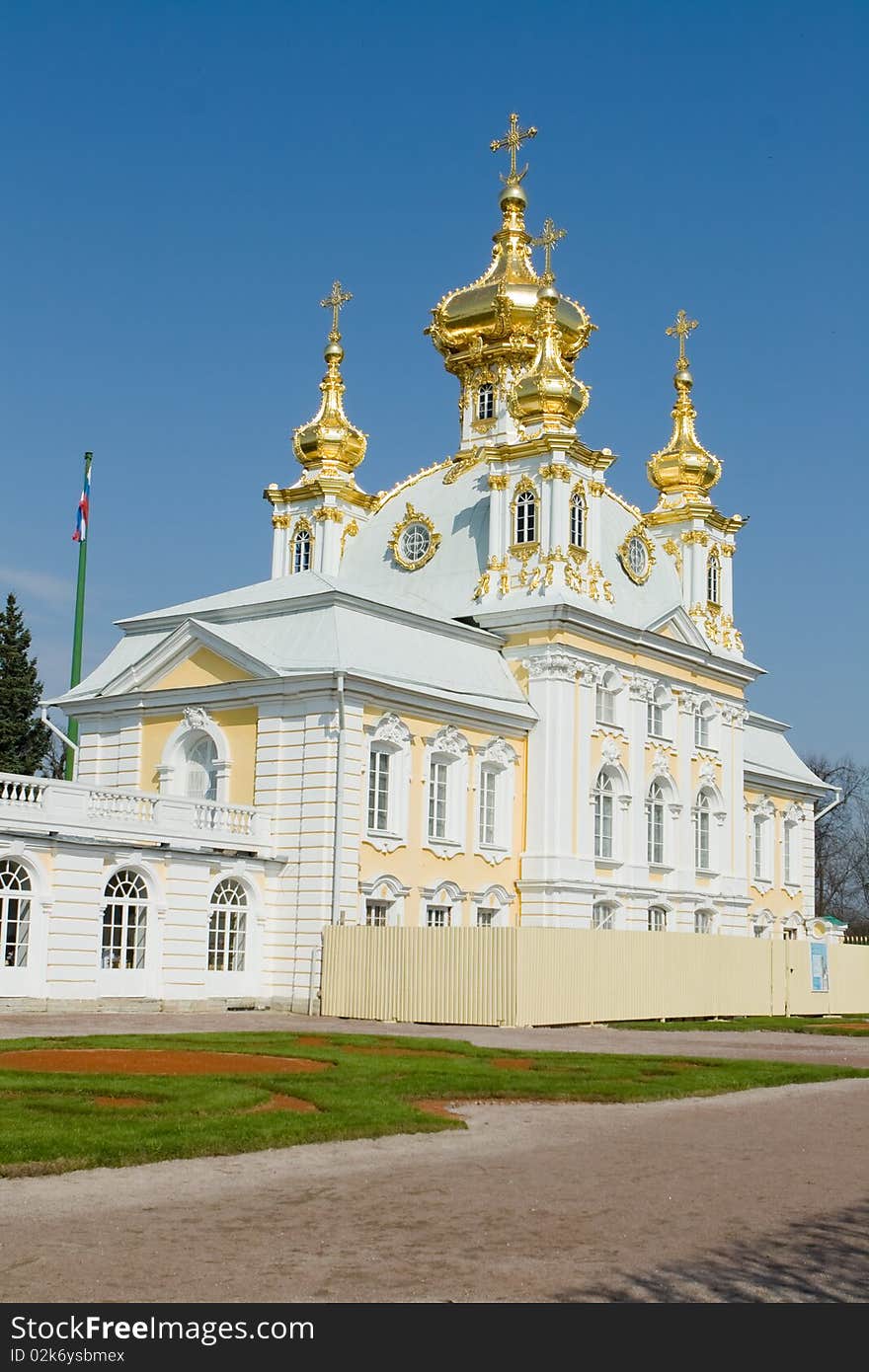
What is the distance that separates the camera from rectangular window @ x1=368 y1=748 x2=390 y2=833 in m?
33.9

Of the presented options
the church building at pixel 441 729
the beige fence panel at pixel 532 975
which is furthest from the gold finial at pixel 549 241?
the beige fence panel at pixel 532 975

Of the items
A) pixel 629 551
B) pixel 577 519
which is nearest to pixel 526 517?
pixel 577 519

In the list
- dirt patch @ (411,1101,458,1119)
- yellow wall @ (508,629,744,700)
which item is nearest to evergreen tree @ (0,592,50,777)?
yellow wall @ (508,629,744,700)

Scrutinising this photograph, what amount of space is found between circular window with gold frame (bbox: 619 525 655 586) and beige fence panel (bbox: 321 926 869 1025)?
12.5m

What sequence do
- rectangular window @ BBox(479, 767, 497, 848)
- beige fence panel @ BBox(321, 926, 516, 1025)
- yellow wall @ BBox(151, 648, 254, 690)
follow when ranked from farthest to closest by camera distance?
rectangular window @ BBox(479, 767, 497, 848) < yellow wall @ BBox(151, 648, 254, 690) < beige fence panel @ BBox(321, 926, 516, 1025)

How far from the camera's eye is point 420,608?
39156mm

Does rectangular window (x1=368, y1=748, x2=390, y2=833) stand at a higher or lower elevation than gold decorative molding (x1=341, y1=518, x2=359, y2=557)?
lower

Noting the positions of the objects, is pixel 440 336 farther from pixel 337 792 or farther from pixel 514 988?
pixel 514 988

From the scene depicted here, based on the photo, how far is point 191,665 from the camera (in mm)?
35688

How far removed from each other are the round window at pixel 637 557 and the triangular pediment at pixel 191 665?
13.7 metres

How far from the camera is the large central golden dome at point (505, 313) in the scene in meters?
47.4

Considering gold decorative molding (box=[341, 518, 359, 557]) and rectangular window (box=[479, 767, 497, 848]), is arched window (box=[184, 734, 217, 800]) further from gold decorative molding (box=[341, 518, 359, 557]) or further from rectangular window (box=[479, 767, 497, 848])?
gold decorative molding (box=[341, 518, 359, 557])
